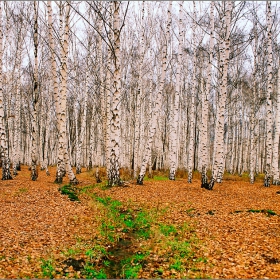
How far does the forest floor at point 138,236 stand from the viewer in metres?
5.10

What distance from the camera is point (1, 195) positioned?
10367 mm

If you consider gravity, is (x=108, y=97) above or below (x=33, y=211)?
above

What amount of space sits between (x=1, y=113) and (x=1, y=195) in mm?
5396

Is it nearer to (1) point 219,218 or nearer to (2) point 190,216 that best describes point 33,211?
(2) point 190,216

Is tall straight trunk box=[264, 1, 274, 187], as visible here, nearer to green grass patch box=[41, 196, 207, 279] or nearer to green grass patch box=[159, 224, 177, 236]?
green grass patch box=[41, 196, 207, 279]

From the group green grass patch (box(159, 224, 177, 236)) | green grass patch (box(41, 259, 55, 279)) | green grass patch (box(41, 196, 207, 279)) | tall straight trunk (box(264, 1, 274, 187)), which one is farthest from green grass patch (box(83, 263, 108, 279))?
tall straight trunk (box(264, 1, 274, 187))

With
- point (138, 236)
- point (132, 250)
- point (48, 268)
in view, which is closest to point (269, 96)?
point (138, 236)

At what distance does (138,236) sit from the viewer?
693 cm

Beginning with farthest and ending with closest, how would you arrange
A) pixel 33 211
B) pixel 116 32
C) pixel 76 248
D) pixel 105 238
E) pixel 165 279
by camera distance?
pixel 116 32 < pixel 33 211 < pixel 105 238 < pixel 76 248 < pixel 165 279

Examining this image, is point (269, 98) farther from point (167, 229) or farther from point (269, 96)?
point (167, 229)

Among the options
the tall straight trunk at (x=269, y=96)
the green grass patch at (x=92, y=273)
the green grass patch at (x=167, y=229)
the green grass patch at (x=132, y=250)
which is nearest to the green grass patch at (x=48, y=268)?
the green grass patch at (x=132, y=250)

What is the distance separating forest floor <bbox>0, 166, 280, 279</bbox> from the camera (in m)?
5.10

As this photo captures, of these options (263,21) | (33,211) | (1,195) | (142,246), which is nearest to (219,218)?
(142,246)

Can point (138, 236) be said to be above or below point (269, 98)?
below
